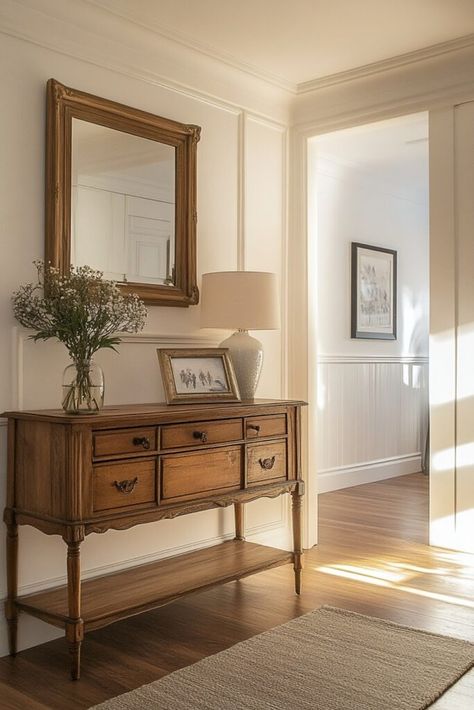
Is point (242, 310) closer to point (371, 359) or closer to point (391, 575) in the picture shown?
point (391, 575)

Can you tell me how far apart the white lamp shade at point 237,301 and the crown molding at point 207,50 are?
1092 millimetres

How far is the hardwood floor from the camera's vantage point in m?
2.56

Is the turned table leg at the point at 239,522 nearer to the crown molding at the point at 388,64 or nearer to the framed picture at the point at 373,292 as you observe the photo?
the crown molding at the point at 388,64

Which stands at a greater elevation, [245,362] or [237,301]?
[237,301]

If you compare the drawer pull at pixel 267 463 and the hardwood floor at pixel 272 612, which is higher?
the drawer pull at pixel 267 463

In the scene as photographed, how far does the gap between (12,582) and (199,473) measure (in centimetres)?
80

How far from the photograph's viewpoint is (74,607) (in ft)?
8.54

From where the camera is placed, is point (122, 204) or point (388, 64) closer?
point (122, 204)

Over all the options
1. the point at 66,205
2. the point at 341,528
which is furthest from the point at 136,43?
the point at 341,528

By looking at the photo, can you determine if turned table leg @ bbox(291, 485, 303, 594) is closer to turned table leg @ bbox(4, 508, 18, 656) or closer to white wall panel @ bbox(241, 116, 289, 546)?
white wall panel @ bbox(241, 116, 289, 546)

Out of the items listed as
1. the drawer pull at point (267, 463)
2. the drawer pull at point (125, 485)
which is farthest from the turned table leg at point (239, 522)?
the drawer pull at point (125, 485)

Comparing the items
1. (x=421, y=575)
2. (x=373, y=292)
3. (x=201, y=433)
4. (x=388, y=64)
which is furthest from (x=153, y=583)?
(x=373, y=292)

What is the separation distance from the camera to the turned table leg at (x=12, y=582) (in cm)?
284

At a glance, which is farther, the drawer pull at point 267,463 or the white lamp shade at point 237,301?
the white lamp shade at point 237,301
